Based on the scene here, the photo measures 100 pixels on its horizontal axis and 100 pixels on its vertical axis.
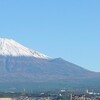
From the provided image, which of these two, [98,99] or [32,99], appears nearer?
[98,99]

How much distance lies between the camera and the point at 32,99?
97375 millimetres

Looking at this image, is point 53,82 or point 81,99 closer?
point 81,99

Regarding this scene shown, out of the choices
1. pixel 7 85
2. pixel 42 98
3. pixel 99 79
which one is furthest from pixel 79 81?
pixel 42 98

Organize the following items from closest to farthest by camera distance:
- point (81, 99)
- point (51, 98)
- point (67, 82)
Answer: point (81, 99) → point (51, 98) → point (67, 82)

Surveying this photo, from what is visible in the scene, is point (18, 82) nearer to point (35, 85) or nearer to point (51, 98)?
point (35, 85)

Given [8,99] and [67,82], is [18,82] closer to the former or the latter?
[67,82]

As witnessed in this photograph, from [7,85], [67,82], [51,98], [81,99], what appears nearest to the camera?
[81,99]

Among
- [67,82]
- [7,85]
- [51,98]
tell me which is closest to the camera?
[51,98]

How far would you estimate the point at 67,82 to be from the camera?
7662 inches

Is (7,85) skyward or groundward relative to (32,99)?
skyward

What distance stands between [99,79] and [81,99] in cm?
11011

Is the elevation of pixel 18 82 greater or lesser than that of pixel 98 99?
greater

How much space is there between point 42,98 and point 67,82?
95.4 metres

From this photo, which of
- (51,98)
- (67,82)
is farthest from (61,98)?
(67,82)
